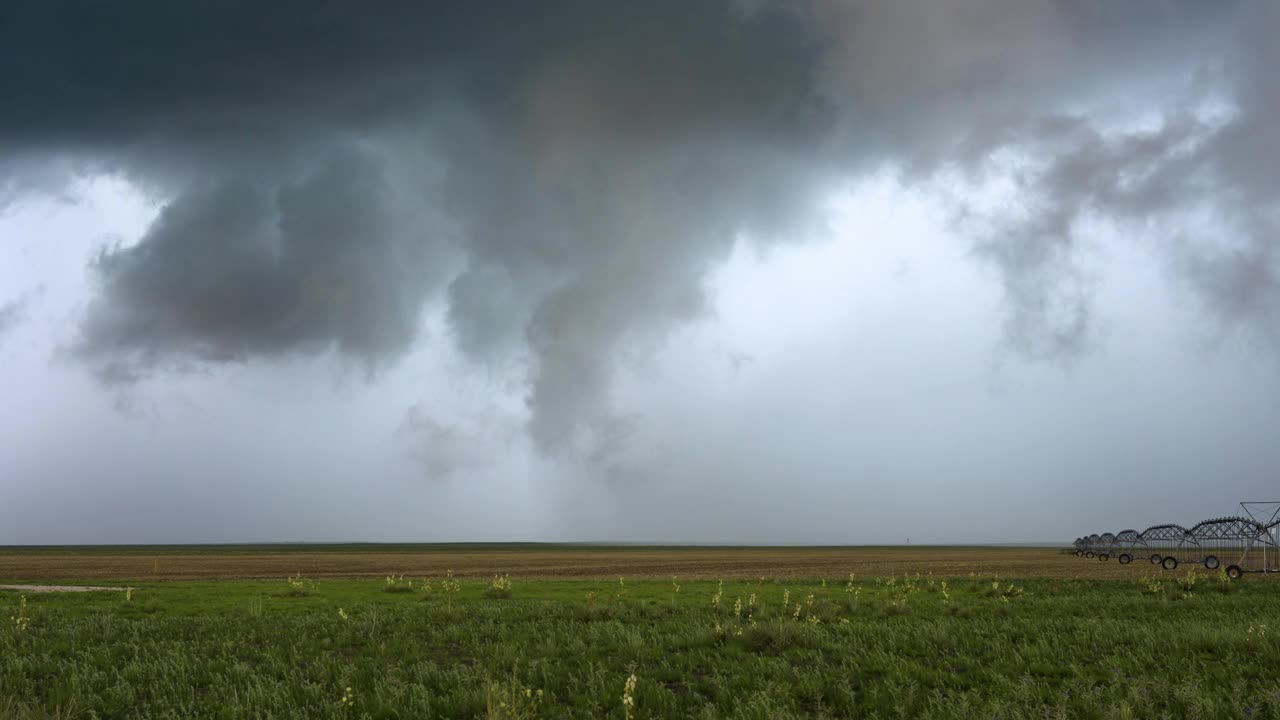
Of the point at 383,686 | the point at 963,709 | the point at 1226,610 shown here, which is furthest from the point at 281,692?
the point at 1226,610

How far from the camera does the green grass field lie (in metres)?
11.1

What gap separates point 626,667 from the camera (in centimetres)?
1380

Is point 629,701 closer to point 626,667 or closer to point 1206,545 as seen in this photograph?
point 626,667

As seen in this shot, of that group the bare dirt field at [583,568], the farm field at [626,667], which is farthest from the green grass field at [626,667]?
the bare dirt field at [583,568]

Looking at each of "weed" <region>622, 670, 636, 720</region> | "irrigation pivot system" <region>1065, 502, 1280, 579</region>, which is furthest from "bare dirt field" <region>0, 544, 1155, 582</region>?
"weed" <region>622, 670, 636, 720</region>

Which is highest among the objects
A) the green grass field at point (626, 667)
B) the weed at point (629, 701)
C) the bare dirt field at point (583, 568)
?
the weed at point (629, 701)

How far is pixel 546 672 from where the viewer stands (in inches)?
520

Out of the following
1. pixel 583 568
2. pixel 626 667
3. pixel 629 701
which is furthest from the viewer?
pixel 583 568

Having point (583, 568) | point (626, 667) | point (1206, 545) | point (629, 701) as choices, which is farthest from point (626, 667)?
point (1206, 545)

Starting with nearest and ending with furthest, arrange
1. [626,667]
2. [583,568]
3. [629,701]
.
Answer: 1. [629,701]
2. [626,667]
3. [583,568]

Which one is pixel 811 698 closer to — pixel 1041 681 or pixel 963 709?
pixel 963 709

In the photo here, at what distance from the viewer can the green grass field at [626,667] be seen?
36.4 feet

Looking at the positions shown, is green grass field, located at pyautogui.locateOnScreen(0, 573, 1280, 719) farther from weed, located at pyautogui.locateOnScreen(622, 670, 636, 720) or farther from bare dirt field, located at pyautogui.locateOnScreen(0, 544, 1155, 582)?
bare dirt field, located at pyautogui.locateOnScreen(0, 544, 1155, 582)

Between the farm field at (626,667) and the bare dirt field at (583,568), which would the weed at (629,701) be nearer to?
the farm field at (626,667)
